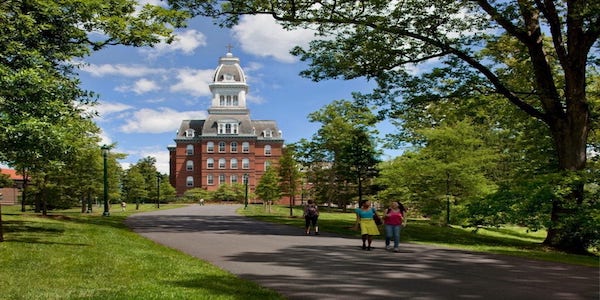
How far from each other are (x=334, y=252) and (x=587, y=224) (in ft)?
29.9

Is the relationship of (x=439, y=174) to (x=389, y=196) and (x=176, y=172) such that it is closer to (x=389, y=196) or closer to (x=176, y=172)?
(x=389, y=196)

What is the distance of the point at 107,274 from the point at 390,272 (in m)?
5.49

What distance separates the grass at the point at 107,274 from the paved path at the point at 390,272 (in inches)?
31.1

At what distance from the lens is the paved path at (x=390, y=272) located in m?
8.06

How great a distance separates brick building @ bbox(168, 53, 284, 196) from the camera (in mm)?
88688

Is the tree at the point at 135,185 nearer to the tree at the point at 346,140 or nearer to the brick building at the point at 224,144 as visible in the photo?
the brick building at the point at 224,144

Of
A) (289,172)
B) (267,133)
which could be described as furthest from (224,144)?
(289,172)

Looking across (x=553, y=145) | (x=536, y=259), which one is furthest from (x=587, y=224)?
(x=553, y=145)

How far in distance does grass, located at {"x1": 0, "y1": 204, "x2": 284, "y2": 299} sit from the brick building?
74.2 m

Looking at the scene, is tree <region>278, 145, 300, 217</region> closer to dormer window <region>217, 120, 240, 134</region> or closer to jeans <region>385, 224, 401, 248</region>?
jeans <region>385, 224, 401, 248</region>

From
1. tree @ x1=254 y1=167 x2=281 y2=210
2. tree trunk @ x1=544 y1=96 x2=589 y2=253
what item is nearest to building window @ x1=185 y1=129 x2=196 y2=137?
tree @ x1=254 y1=167 x2=281 y2=210

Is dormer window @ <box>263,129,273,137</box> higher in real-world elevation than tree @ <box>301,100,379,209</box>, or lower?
higher

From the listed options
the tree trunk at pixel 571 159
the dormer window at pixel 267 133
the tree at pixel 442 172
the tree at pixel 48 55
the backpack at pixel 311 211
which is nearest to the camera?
the tree at pixel 48 55

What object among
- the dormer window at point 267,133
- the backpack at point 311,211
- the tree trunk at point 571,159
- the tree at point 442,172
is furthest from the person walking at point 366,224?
the dormer window at point 267,133
